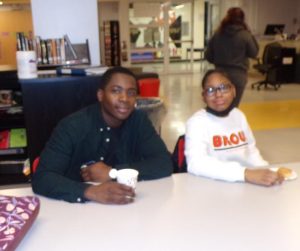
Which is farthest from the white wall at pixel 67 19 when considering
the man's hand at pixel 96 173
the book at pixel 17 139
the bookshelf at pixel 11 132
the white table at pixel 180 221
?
the white table at pixel 180 221

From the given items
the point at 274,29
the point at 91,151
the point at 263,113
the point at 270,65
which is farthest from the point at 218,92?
the point at 274,29

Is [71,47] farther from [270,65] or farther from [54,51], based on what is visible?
[270,65]

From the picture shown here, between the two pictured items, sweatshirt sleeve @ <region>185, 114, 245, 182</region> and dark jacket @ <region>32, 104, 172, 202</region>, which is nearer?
dark jacket @ <region>32, 104, 172, 202</region>

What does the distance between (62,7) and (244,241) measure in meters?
2.83

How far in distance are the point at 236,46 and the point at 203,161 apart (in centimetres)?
270

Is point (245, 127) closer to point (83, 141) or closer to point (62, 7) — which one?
point (83, 141)

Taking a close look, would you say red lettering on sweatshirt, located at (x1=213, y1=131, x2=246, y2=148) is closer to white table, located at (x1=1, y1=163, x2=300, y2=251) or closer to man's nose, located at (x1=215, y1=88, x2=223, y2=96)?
man's nose, located at (x1=215, y1=88, x2=223, y2=96)

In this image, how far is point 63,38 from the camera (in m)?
3.21

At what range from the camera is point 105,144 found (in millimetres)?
1762

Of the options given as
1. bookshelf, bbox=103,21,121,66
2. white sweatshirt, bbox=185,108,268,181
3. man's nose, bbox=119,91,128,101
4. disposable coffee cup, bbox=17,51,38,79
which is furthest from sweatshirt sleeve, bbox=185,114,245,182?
bookshelf, bbox=103,21,121,66

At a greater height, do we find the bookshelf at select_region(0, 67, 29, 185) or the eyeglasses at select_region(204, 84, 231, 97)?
the eyeglasses at select_region(204, 84, 231, 97)

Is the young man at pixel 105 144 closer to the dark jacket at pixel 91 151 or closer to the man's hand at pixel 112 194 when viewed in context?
the dark jacket at pixel 91 151

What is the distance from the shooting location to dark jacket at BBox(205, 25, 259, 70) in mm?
4016

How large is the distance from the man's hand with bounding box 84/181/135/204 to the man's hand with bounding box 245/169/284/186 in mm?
514
